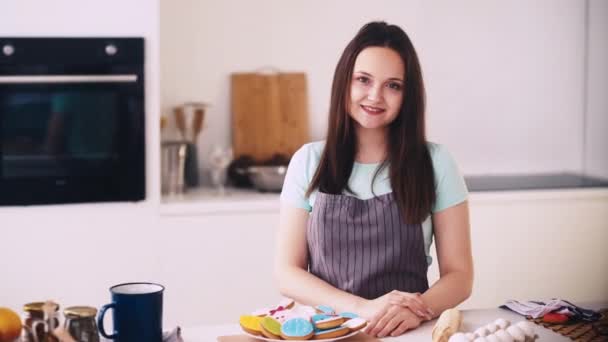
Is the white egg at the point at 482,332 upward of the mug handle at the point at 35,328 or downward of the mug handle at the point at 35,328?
downward

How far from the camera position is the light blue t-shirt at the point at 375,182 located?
78.7 inches

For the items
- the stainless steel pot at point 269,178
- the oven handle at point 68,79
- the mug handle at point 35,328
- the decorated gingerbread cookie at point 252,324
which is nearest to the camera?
the mug handle at point 35,328

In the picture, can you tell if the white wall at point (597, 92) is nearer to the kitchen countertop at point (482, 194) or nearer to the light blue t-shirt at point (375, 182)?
the kitchen countertop at point (482, 194)

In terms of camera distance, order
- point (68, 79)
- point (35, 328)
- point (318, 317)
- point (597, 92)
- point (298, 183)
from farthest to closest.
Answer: point (597, 92) < point (68, 79) < point (298, 183) < point (318, 317) < point (35, 328)

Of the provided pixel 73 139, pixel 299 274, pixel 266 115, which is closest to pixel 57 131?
pixel 73 139

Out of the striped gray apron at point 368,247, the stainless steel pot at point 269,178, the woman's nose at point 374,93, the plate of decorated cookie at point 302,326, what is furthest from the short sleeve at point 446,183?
the stainless steel pot at point 269,178

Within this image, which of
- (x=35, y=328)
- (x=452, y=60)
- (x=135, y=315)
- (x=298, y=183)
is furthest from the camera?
(x=452, y=60)

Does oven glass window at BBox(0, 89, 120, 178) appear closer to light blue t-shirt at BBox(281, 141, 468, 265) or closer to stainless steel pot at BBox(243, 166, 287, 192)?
stainless steel pot at BBox(243, 166, 287, 192)

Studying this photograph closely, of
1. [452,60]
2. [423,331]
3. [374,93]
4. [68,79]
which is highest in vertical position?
[452,60]

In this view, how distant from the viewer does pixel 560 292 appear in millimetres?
3633

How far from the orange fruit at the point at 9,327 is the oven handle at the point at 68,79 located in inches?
74.6

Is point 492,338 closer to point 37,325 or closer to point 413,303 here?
point 413,303

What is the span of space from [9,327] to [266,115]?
8.17 ft

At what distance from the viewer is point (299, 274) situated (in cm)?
193
